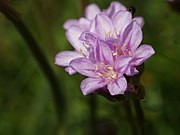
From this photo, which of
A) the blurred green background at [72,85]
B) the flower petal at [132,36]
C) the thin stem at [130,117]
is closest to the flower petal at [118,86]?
the flower petal at [132,36]

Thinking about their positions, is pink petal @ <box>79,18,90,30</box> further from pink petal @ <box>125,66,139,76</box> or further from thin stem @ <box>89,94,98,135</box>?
thin stem @ <box>89,94,98,135</box>

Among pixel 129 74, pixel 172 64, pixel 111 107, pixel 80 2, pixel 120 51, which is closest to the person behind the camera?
pixel 129 74

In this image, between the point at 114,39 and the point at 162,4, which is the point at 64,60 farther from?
the point at 162,4

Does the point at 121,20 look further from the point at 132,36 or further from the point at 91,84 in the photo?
the point at 91,84

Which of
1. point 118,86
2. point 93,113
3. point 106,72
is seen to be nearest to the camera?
point 118,86

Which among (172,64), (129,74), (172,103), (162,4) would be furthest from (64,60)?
(162,4)

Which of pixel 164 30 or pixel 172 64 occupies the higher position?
pixel 164 30

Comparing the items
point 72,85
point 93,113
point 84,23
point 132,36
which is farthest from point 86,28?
point 72,85
